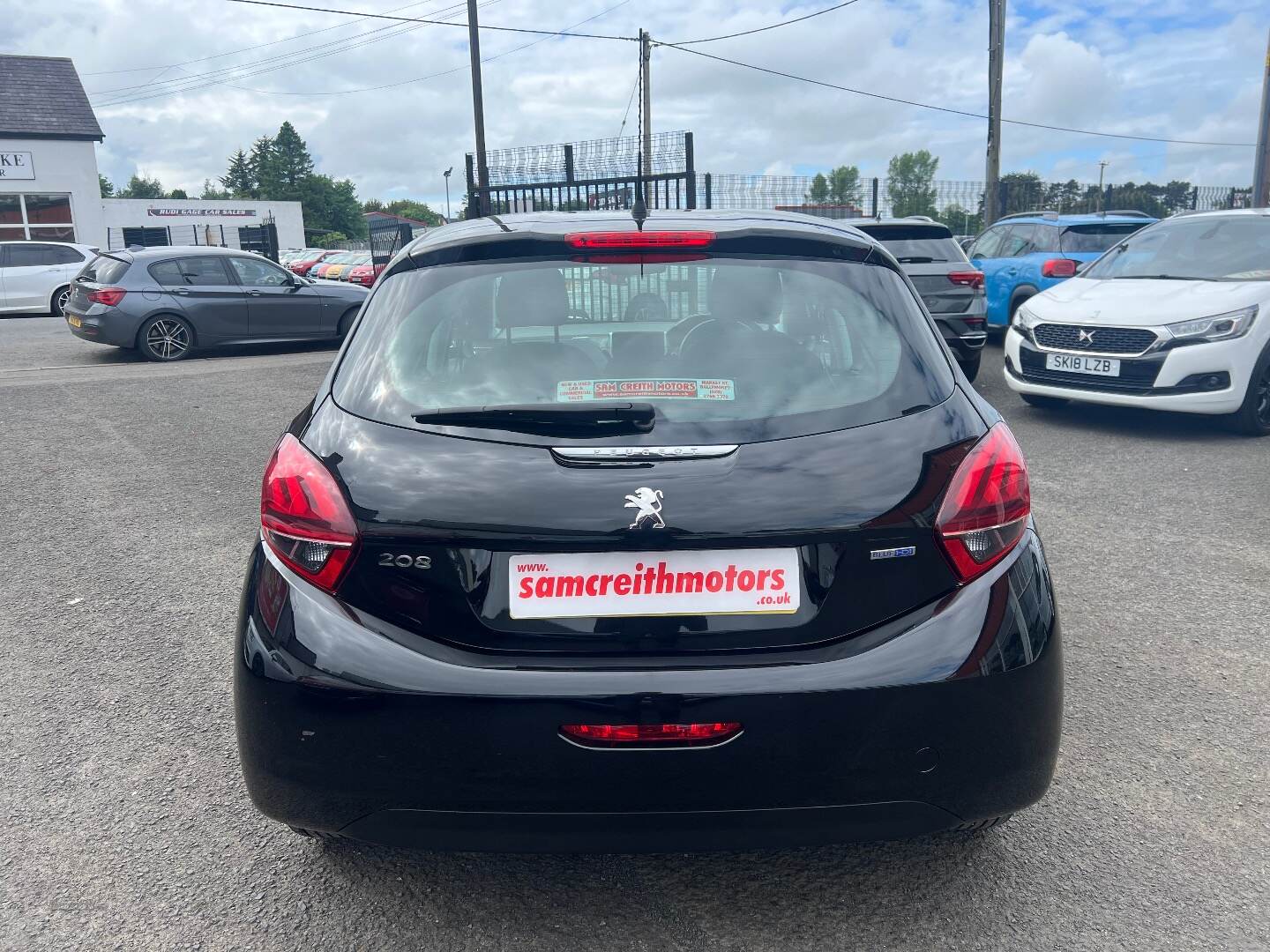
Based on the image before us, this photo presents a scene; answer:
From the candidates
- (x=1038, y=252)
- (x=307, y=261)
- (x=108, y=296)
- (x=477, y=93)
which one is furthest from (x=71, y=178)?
(x=1038, y=252)

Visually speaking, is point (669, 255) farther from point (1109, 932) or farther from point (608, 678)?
point (1109, 932)

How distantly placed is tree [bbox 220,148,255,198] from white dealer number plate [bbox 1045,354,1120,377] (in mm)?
136199

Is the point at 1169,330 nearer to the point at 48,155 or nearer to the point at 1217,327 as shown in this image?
the point at 1217,327

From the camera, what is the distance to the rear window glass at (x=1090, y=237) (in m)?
11.8

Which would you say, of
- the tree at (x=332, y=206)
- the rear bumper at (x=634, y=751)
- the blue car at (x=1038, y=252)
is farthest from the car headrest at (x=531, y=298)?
the tree at (x=332, y=206)

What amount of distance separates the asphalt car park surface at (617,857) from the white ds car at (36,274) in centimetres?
1790

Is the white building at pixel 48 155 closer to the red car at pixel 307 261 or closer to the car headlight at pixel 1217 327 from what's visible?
the red car at pixel 307 261

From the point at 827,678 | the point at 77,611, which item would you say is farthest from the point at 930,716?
the point at 77,611

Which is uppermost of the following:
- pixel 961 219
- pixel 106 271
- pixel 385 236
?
pixel 961 219

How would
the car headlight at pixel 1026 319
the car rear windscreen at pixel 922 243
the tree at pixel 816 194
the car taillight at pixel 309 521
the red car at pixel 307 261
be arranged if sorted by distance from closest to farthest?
the car taillight at pixel 309 521 < the car headlight at pixel 1026 319 < the car rear windscreen at pixel 922 243 < the tree at pixel 816 194 < the red car at pixel 307 261

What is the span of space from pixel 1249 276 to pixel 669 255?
23.5ft

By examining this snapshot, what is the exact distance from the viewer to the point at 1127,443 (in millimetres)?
7488

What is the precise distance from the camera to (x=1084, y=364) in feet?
25.6

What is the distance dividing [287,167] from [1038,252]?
428ft
